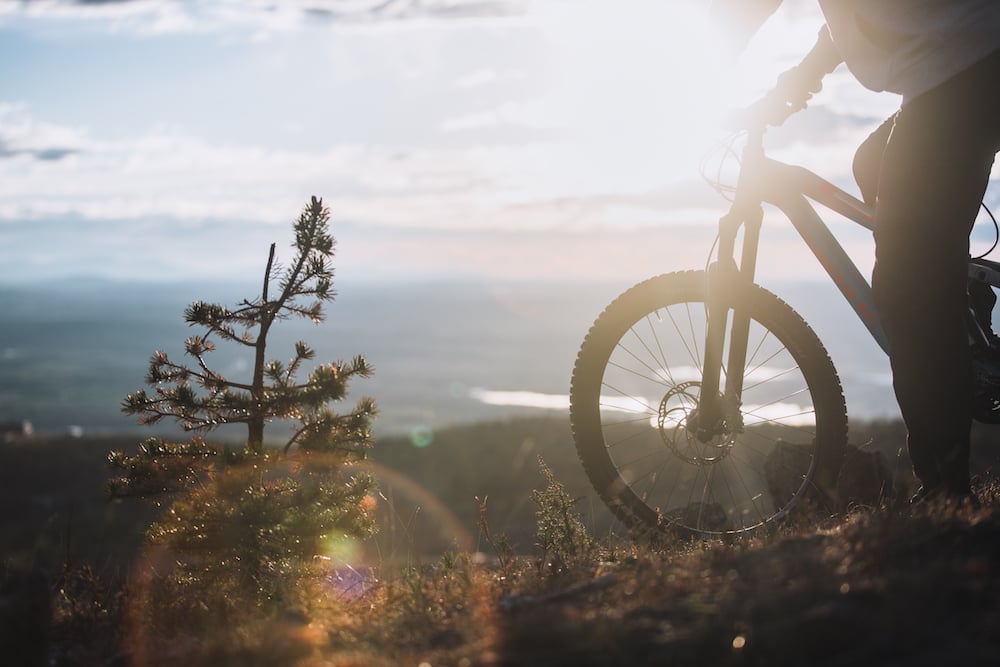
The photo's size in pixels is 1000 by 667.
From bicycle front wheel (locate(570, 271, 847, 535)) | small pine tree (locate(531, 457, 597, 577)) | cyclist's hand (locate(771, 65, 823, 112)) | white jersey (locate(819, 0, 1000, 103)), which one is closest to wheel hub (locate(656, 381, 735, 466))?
bicycle front wheel (locate(570, 271, 847, 535))

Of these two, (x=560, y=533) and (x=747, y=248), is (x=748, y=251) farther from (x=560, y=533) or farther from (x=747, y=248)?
(x=560, y=533)

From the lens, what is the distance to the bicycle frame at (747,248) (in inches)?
155

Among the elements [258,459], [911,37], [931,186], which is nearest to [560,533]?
[258,459]

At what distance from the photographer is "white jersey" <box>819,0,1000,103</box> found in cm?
285

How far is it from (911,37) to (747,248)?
1.27 m

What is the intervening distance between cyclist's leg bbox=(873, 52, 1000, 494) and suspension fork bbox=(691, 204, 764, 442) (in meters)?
0.80

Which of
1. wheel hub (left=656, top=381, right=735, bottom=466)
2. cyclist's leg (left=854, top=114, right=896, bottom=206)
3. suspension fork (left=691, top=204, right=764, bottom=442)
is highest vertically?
cyclist's leg (left=854, top=114, right=896, bottom=206)

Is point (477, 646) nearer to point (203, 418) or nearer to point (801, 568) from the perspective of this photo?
point (801, 568)

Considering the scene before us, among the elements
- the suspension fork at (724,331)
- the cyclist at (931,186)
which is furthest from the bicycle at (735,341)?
the cyclist at (931,186)

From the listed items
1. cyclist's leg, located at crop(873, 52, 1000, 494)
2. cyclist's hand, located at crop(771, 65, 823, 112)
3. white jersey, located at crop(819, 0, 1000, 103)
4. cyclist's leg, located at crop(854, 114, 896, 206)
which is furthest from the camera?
cyclist's hand, located at crop(771, 65, 823, 112)

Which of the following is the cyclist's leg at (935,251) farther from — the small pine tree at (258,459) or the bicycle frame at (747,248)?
the small pine tree at (258,459)

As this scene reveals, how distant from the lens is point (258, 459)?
3676mm

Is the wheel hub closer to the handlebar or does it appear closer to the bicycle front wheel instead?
the bicycle front wheel

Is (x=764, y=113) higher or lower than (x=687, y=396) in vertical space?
higher
